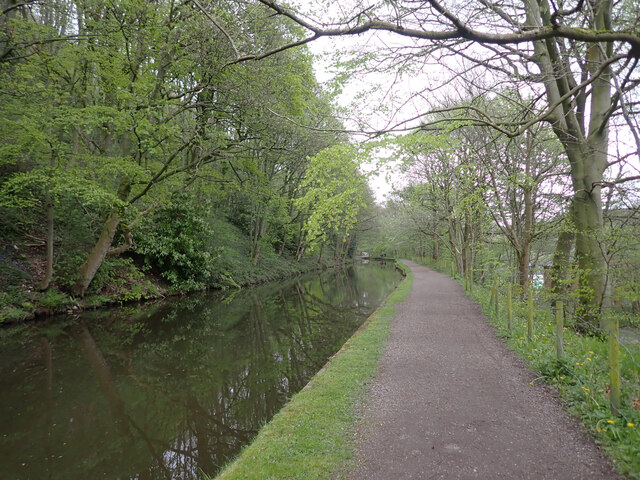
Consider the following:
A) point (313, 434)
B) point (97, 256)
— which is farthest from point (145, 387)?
point (97, 256)

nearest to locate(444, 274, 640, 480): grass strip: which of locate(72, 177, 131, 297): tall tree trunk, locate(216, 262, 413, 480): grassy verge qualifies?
locate(216, 262, 413, 480): grassy verge

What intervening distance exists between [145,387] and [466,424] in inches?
228

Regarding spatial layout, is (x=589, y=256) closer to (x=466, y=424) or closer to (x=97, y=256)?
(x=466, y=424)

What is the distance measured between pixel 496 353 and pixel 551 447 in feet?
10.8

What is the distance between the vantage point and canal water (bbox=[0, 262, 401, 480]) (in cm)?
447

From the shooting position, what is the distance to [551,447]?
11.2 feet

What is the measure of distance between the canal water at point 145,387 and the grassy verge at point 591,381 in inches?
168

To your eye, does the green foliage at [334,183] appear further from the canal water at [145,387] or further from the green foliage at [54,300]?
the green foliage at [54,300]

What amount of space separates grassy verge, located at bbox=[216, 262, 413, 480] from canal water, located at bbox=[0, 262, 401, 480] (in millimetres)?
943

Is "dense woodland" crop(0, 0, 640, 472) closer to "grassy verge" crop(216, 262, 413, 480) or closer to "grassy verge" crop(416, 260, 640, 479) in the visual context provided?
"grassy verge" crop(416, 260, 640, 479)

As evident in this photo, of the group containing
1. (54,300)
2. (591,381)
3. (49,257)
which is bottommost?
(54,300)

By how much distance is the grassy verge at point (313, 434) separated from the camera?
11.0ft

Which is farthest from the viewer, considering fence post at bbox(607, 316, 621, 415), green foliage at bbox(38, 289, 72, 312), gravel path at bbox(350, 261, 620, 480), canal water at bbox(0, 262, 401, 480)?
green foliage at bbox(38, 289, 72, 312)

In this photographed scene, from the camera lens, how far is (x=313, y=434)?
3.95 m
